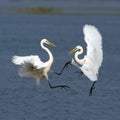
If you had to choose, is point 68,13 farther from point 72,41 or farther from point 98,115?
point 98,115

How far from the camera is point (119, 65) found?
2783 cm

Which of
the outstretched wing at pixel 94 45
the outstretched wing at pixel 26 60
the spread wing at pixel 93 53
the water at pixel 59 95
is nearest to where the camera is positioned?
the outstretched wing at pixel 26 60

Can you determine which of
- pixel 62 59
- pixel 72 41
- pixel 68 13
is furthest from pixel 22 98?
pixel 68 13

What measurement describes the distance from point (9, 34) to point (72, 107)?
24766mm

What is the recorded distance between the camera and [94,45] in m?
18.4

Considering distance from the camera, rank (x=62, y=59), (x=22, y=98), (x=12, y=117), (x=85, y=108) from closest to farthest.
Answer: (x=12, y=117) → (x=85, y=108) → (x=22, y=98) → (x=62, y=59)

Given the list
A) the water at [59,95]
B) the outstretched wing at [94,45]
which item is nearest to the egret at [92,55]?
the outstretched wing at [94,45]

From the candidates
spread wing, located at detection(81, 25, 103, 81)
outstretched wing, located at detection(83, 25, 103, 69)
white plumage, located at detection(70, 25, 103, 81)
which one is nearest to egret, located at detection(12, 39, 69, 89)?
white plumage, located at detection(70, 25, 103, 81)

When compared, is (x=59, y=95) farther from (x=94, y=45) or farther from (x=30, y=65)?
(x=30, y=65)

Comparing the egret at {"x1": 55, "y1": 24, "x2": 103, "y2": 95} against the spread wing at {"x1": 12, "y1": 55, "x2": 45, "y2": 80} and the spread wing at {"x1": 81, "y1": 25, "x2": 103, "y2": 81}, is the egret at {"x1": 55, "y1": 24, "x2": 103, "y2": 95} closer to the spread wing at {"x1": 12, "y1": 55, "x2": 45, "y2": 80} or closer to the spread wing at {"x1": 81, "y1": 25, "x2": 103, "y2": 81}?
the spread wing at {"x1": 81, "y1": 25, "x2": 103, "y2": 81}

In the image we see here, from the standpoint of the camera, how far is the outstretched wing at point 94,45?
18203 mm

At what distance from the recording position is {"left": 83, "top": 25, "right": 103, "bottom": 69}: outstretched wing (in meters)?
18.2

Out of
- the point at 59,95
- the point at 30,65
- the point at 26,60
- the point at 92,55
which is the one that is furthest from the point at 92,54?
the point at 59,95

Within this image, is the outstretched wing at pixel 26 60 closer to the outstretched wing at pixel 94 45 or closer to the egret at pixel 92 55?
the egret at pixel 92 55
